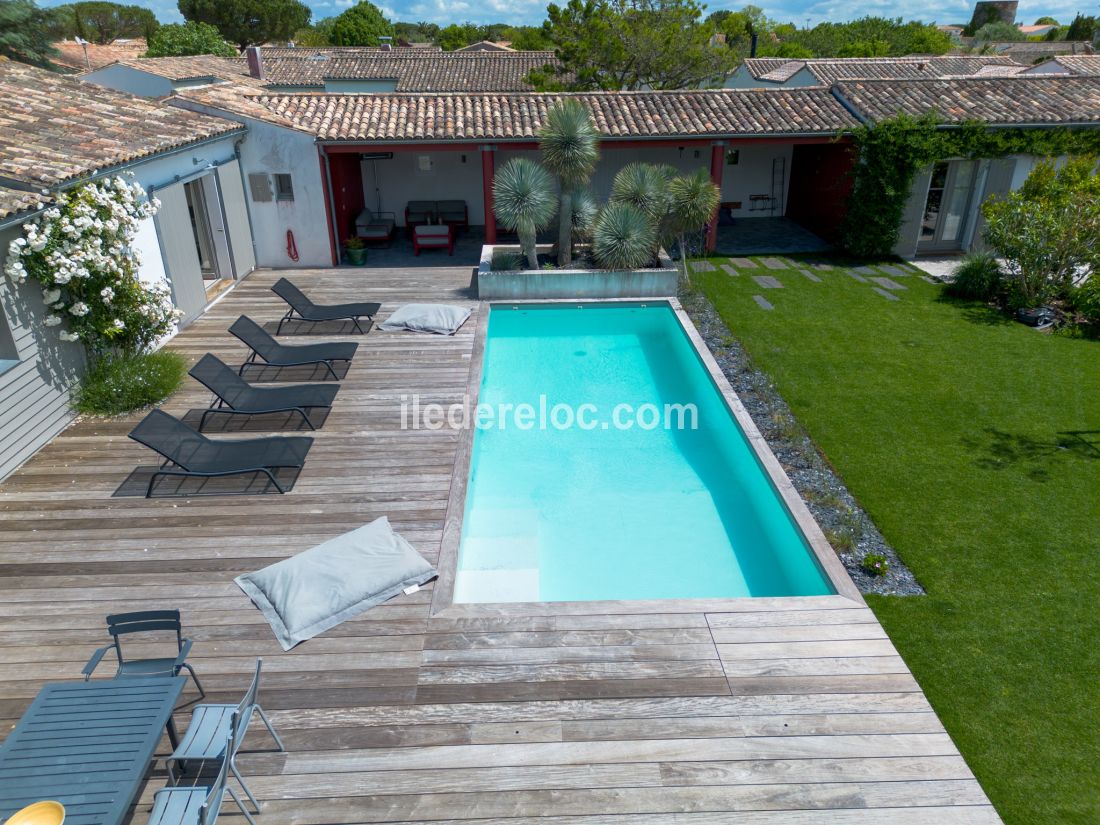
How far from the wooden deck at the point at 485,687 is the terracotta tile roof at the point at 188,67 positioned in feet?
50.1

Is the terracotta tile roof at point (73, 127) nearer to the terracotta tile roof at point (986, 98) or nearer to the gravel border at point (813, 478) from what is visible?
the gravel border at point (813, 478)

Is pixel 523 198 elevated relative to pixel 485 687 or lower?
elevated

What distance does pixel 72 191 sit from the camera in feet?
28.5

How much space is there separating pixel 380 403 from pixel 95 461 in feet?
10.5

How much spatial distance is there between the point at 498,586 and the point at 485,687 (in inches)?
79.5

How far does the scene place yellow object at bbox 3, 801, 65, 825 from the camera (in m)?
3.17

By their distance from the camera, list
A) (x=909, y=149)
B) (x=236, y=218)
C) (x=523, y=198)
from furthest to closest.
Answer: (x=909, y=149)
(x=236, y=218)
(x=523, y=198)

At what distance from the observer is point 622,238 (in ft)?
45.6

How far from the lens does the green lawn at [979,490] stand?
5176mm

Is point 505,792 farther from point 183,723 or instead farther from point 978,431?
point 978,431

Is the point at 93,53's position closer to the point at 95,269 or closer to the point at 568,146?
the point at 568,146

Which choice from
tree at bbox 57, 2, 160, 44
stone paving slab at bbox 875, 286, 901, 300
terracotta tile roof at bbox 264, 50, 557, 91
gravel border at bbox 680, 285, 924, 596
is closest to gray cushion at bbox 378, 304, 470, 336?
gravel border at bbox 680, 285, 924, 596

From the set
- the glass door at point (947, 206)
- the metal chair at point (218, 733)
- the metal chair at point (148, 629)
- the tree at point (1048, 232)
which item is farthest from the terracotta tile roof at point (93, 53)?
the metal chair at point (218, 733)

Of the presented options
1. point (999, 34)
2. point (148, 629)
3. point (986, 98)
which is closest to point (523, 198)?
point (148, 629)
